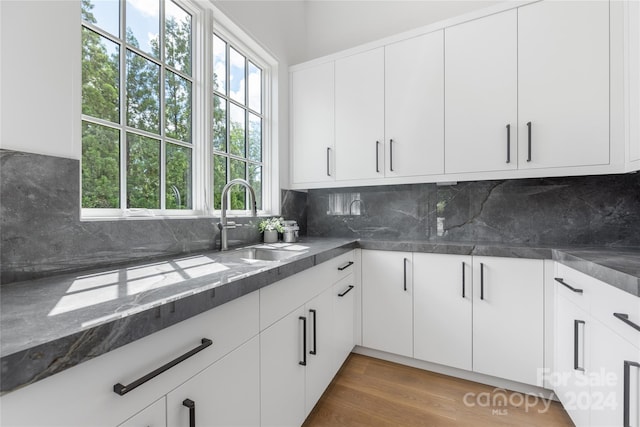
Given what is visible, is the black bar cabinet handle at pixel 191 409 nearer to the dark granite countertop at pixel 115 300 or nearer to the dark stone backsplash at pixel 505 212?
the dark granite countertop at pixel 115 300

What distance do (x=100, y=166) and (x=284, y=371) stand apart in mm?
1232

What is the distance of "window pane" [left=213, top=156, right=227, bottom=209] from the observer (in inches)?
73.5

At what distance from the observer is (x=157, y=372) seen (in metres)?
0.66

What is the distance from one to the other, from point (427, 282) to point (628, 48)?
66.4 inches

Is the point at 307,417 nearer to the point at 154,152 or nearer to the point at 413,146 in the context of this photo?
the point at 154,152

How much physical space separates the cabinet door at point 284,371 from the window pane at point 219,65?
5.24 feet

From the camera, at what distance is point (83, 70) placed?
46.5 inches

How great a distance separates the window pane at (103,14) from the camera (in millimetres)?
1207

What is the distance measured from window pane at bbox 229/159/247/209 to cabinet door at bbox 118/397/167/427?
57.9 inches

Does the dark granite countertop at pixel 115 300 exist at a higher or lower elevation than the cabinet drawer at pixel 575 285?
higher

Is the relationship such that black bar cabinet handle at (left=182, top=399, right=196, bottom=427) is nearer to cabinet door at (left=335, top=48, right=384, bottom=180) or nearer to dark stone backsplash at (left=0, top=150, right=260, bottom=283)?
dark stone backsplash at (left=0, top=150, right=260, bottom=283)

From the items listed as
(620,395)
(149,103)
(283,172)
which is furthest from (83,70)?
(620,395)

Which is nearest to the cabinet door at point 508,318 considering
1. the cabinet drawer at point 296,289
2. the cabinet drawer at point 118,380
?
the cabinet drawer at point 296,289

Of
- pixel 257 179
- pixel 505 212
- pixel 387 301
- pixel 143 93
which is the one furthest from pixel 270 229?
pixel 505 212
